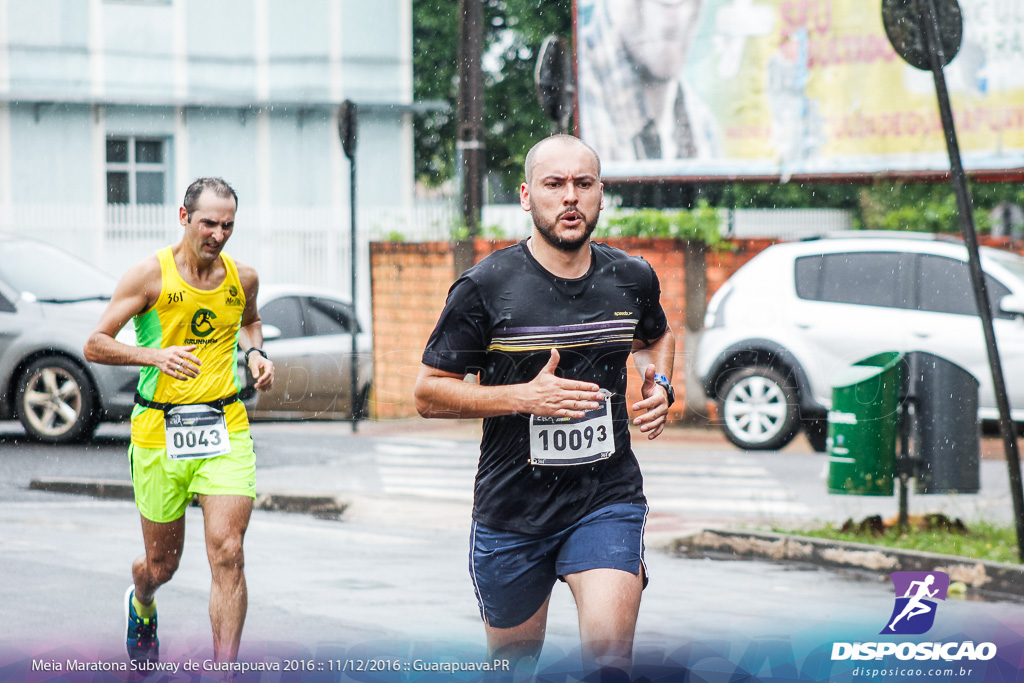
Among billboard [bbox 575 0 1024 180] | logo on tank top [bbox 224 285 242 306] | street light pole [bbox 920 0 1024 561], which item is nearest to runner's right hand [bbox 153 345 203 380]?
logo on tank top [bbox 224 285 242 306]

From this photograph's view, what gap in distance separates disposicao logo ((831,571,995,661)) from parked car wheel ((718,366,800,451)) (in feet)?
10.4

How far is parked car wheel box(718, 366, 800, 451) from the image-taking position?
9.99 meters

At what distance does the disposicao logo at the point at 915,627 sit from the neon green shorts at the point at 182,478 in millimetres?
2138

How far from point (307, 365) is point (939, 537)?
135 inches

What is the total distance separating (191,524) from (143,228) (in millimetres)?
3289

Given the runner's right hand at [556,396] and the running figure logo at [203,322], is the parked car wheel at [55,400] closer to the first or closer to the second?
the running figure logo at [203,322]

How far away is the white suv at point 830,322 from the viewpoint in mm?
10305

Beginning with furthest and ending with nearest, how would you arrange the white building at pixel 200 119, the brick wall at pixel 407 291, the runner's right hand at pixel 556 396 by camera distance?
the brick wall at pixel 407 291 → the white building at pixel 200 119 → the runner's right hand at pixel 556 396

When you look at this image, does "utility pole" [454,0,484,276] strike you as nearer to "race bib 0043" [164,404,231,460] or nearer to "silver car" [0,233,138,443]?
"silver car" [0,233,138,443]

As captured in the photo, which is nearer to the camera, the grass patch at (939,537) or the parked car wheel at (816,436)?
the grass patch at (939,537)

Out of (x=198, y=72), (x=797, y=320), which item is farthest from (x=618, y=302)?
(x=797, y=320)

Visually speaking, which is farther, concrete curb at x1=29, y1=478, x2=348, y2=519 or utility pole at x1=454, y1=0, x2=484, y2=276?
utility pole at x1=454, y1=0, x2=484, y2=276

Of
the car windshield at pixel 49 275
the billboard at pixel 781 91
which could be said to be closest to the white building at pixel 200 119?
the car windshield at pixel 49 275

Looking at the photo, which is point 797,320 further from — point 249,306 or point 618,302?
point 618,302
